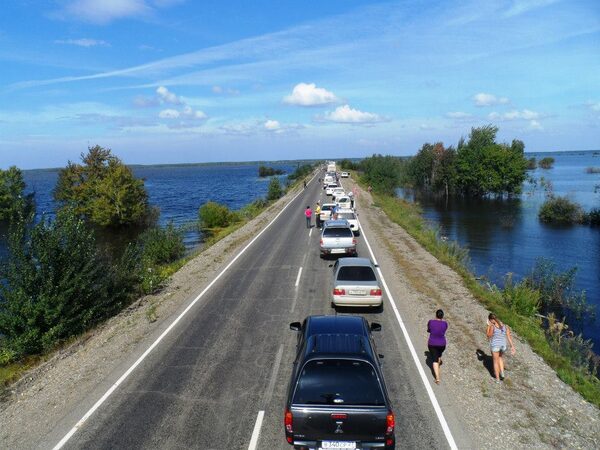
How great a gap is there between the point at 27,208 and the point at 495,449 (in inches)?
2937

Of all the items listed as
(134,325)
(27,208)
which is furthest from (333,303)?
(27,208)

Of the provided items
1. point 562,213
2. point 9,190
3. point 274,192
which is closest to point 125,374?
point 562,213

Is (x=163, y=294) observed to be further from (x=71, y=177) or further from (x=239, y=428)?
(x=71, y=177)

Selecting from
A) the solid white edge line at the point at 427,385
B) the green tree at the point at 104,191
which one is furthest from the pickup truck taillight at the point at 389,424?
the green tree at the point at 104,191

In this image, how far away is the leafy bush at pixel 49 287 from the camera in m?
13.1

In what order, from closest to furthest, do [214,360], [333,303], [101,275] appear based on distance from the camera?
[214,360] → [333,303] → [101,275]

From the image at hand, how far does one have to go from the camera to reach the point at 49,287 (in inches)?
533

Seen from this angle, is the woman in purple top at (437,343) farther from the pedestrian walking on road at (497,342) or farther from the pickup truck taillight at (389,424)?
the pickup truck taillight at (389,424)

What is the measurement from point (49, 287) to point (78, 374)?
4.01m

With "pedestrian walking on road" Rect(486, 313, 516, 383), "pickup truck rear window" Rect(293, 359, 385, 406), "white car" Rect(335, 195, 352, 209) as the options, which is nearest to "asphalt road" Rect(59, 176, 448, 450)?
"pickup truck rear window" Rect(293, 359, 385, 406)

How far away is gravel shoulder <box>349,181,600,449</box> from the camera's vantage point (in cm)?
774

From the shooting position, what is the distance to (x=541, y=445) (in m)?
7.46

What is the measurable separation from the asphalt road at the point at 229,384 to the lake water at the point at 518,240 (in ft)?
34.0

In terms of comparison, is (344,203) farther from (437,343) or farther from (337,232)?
(437,343)
